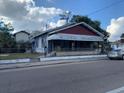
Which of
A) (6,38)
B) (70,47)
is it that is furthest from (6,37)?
(70,47)

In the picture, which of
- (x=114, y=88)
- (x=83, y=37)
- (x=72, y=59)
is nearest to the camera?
(x=114, y=88)

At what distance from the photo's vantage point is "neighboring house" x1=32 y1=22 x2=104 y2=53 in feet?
115

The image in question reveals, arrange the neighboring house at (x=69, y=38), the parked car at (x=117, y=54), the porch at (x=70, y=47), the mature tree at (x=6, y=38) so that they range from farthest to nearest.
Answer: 1. the mature tree at (x=6, y=38)
2. the neighboring house at (x=69, y=38)
3. the porch at (x=70, y=47)
4. the parked car at (x=117, y=54)

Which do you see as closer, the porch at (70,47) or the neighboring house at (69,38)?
the porch at (70,47)

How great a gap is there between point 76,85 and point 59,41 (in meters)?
27.5

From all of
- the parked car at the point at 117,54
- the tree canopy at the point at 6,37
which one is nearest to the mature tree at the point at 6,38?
the tree canopy at the point at 6,37

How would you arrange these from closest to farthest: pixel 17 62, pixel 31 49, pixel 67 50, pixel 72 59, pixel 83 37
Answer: pixel 17 62
pixel 72 59
pixel 67 50
pixel 83 37
pixel 31 49

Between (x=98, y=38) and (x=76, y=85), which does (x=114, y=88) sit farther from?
(x=98, y=38)

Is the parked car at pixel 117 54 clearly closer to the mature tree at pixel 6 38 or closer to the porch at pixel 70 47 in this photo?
the porch at pixel 70 47

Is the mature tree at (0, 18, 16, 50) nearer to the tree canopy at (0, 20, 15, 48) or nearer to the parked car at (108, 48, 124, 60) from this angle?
the tree canopy at (0, 20, 15, 48)

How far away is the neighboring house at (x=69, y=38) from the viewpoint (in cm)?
3512

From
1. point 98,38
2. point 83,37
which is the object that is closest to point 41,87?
point 83,37

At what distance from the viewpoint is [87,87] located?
880 centimetres

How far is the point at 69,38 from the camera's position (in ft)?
116
